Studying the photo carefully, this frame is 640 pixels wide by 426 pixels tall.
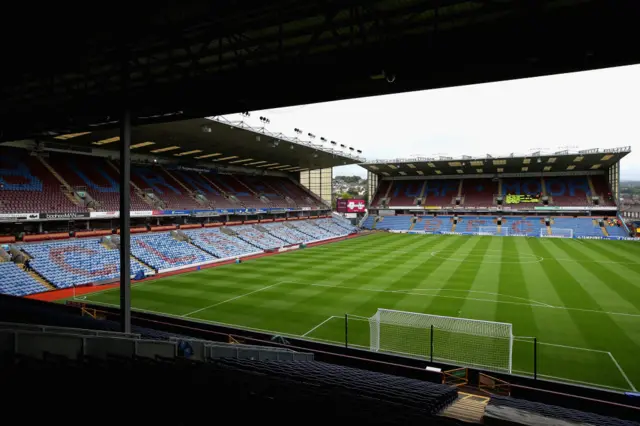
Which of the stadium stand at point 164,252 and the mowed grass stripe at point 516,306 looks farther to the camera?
the stadium stand at point 164,252

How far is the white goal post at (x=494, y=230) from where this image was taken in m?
50.7

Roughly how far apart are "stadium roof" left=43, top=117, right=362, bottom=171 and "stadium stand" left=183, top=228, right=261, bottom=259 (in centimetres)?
764

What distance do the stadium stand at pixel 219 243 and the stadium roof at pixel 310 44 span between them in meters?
24.3

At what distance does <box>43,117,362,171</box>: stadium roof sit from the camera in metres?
25.2

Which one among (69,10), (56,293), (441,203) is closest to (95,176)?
(56,293)

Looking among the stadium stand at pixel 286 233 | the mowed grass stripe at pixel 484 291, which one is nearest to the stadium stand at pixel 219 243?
the stadium stand at pixel 286 233

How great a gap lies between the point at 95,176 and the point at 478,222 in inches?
1900

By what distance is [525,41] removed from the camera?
16.0 feet

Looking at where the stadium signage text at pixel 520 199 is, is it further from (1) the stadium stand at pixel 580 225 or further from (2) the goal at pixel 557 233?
(2) the goal at pixel 557 233

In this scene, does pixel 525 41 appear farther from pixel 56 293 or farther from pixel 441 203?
pixel 441 203

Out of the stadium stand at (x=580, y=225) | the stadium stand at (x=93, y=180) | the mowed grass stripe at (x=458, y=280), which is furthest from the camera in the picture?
the stadium stand at (x=580, y=225)

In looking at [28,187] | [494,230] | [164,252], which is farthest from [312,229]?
[28,187]

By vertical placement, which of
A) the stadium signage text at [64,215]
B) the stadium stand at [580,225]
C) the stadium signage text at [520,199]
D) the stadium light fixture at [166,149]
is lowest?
the stadium stand at [580,225]

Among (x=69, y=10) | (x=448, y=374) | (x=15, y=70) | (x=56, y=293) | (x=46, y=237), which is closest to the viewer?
(x=69, y=10)
